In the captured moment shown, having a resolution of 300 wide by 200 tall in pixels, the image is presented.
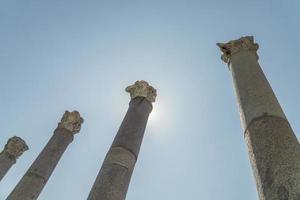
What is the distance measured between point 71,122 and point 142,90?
4761mm

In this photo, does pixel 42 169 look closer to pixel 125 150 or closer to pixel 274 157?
pixel 125 150

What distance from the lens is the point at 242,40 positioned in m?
8.84

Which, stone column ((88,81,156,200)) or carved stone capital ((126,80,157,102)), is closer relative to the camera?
stone column ((88,81,156,200))

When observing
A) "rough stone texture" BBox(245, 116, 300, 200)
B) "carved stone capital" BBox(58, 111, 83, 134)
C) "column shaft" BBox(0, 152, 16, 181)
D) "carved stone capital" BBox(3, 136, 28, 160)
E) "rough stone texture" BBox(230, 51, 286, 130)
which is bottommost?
"rough stone texture" BBox(245, 116, 300, 200)

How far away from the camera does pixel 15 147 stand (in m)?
15.7

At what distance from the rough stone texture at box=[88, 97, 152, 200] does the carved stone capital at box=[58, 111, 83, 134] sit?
461 centimetres

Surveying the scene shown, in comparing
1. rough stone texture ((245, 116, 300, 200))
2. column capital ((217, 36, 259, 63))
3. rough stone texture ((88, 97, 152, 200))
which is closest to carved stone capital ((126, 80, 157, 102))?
rough stone texture ((88, 97, 152, 200))

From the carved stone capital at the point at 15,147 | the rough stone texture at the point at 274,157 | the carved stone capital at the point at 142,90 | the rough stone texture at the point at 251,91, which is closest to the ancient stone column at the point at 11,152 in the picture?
the carved stone capital at the point at 15,147

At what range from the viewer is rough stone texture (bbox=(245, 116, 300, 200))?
4.20 m

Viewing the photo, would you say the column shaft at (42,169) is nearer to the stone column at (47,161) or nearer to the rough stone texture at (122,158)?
the stone column at (47,161)

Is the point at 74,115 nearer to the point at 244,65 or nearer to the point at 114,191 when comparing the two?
the point at 114,191

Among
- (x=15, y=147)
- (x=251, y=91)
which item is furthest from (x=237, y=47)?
(x=15, y=147)

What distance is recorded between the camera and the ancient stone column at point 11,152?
15026 mm

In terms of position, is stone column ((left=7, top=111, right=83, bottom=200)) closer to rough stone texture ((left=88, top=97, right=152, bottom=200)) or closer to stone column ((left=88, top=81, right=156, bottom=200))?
stone column ((left=88, top=81, right=156, bottom=200))
